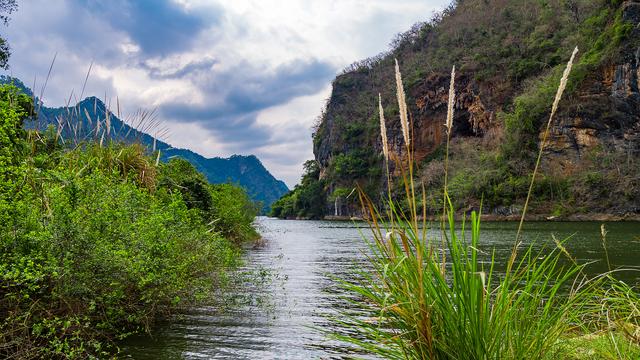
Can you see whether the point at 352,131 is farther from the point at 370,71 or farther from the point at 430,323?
the point at 430,323

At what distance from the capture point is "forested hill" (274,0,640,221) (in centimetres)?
5838

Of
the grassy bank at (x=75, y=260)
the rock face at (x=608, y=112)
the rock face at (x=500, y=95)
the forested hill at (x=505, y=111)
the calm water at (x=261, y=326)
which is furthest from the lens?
the rock face at (x=500, y=95)

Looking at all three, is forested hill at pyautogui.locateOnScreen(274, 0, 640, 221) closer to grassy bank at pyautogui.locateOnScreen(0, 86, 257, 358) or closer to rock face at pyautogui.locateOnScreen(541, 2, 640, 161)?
rock face at pyautogui.locateOnScreen(541, 2, 640, 161)

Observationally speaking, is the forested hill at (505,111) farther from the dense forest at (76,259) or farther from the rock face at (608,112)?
the dense forest at (76,259)

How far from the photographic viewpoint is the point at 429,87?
104750 millimetres

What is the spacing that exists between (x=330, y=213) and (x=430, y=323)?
120m

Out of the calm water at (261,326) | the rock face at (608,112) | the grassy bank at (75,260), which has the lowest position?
the calm water at (261,326)

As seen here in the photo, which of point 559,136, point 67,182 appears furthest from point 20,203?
point 559,136

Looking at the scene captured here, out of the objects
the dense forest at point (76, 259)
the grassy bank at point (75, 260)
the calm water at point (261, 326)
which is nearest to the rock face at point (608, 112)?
the calm water at point (261, 326)

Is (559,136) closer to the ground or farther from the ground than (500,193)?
farther from the ground

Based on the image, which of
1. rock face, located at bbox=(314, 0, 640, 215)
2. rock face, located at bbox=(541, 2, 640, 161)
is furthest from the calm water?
rock face, located at bbox=(541, 2, 640, 161)

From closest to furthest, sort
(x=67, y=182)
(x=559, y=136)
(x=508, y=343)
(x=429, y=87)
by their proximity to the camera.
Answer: (x=508, y=343)
(x=67, y=182)
(x=559, y=136)
(x=429, y=87)

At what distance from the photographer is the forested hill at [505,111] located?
5838 centimetres

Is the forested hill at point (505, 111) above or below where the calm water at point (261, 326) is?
above
